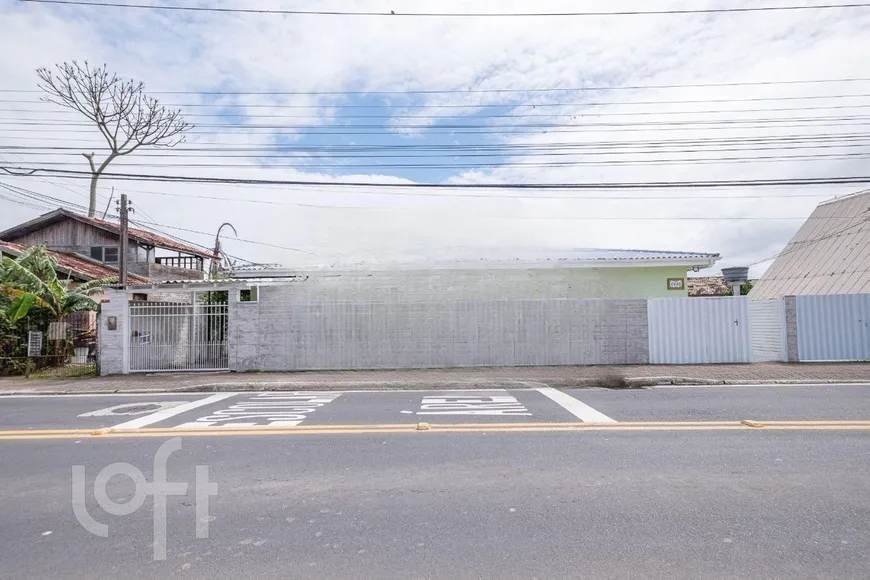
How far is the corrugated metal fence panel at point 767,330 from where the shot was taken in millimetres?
14797

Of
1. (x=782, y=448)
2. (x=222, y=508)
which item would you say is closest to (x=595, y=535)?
(x=222, y=508)

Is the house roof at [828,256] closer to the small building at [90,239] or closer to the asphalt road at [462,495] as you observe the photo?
the asphalt road at [462,495]

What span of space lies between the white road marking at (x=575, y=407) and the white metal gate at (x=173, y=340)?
28.0 ft

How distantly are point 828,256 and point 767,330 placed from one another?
43.5 ft

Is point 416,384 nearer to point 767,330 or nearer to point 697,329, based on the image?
point 697,329

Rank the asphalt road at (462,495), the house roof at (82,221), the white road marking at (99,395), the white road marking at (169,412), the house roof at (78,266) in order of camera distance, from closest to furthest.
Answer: the asphalt road at (462,495)
the white road marking at (169,412)
the white road marking at (99,395)
the house roof at (78,266)
the house roof at (82,221)

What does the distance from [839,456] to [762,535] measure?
2.66 m

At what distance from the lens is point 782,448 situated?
20.1 ft

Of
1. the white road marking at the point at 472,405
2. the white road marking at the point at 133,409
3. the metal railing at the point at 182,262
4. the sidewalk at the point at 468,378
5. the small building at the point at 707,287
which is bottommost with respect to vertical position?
the white road marking at the point at 133,409

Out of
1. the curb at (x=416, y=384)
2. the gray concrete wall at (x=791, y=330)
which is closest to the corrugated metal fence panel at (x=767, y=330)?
the gray concrete wall at (x=791, y=330)

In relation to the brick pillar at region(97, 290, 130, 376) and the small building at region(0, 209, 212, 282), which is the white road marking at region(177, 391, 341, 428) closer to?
the brick pillar at region(97, 290, 130, 376)

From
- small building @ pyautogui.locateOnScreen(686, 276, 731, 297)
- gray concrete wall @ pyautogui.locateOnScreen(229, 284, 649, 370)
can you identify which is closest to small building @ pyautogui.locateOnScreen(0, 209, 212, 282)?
gray concrete wall @ pyautogui.locateOnScreen(229, 284, 649, 370)

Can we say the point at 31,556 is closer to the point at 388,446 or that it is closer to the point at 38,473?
the point at 38,473

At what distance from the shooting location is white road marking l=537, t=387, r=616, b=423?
7.93 metres
